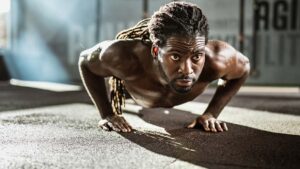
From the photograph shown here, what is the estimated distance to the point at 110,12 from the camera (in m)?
5.92

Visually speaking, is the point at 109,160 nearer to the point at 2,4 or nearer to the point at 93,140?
the point at 93,140

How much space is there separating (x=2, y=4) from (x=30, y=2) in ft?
1.27

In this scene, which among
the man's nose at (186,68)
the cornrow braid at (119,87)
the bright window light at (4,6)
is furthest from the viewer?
the bright window light at (4,6)

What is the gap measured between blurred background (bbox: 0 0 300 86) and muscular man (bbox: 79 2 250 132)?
10.4ft

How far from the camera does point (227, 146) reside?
157 cm

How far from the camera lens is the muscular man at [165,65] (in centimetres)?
160

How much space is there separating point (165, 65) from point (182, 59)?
0.09 m

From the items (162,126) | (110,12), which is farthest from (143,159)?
(110,12)

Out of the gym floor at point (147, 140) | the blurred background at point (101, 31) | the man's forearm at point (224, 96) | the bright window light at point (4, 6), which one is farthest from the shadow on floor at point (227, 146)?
the bright window light at point (4, 6)

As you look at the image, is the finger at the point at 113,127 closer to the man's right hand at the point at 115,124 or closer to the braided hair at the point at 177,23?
the man's right hand at the point at 115,124

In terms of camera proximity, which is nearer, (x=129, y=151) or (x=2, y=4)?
(x=129, y=151)

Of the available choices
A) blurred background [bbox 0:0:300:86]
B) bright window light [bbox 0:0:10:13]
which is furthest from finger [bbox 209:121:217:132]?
bright window light [bbox 0:0:10:13]

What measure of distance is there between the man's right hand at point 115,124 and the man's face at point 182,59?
1.20ft

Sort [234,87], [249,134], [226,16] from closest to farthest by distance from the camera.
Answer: [249,134], [234,87], [226,16]
